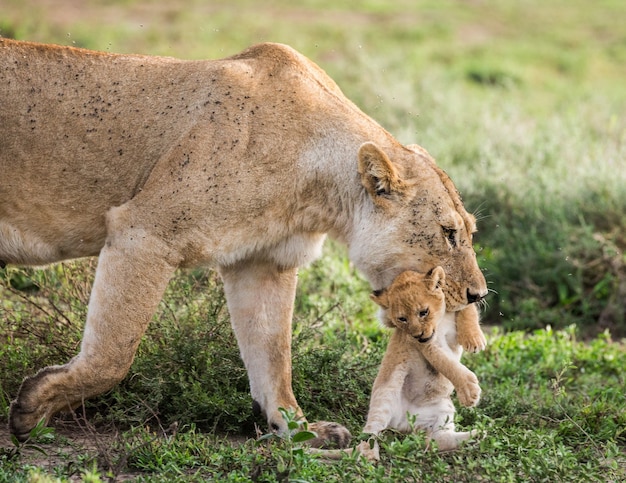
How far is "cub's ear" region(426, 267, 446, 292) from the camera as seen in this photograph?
191 inches

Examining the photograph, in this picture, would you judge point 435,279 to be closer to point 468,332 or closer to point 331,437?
point 468,332

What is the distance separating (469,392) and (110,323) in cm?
158

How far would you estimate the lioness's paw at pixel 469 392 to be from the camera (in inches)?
192

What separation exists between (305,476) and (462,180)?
5.13 metres

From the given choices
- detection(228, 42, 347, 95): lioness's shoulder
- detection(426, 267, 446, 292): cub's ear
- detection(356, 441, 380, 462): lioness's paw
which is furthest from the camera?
detection(228, 42, 347, 95): lioness's shoulder

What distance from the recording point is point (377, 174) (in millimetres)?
4996

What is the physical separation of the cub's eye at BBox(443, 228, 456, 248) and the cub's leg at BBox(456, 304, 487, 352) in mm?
309

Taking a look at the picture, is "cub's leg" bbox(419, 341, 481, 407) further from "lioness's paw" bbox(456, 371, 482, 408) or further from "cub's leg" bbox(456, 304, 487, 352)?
"cub's leg" bbox(456, 304, 487, 352)

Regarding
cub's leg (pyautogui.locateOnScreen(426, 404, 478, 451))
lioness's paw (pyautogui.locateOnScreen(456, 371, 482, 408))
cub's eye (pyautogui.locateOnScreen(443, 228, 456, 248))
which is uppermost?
cub's eye (pyautogui.locateOnScreen(443, 228, 456, 248))

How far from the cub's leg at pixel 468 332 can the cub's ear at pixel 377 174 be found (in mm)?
638

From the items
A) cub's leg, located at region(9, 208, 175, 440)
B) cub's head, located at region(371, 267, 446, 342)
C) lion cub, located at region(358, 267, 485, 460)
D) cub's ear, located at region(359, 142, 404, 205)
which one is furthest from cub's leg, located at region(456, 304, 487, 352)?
cub's leg, located at region(9, 208, 175, 440)

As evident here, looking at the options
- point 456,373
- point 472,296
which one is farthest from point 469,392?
point 472,296

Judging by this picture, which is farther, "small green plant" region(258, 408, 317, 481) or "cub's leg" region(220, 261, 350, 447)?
"cub's leg" region(220, 261, 350, 447)

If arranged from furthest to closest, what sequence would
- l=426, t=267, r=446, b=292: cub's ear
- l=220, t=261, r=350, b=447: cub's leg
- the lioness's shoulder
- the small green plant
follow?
l=220, t=261, r=350, b=447: cub's leg
the lioness's shoulder
l=426, t=267, r=446, b=292: cub's ear
the small green plant
